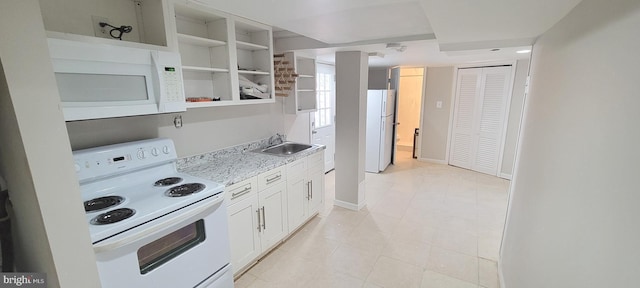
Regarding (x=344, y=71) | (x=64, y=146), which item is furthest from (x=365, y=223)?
(x=64, y=146)

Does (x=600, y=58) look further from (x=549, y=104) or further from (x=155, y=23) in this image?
(x=155, y=23)

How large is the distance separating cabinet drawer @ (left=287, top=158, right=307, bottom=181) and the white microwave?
112cm

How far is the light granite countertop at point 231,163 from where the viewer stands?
2047mm

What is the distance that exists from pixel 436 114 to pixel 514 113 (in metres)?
1.30

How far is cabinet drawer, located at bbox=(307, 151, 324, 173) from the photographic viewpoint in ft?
9.41

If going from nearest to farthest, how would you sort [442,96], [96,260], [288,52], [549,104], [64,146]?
[64,146] < [96,260] < [549,104] < [288,52] < [442,96]

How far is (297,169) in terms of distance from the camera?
2.66 metres

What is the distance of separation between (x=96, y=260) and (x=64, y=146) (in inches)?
21.7

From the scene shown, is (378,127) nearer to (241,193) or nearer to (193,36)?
(241,193)

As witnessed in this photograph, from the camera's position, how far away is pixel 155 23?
5.80 feet

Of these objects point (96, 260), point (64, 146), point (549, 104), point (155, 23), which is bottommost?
point (96, 260)

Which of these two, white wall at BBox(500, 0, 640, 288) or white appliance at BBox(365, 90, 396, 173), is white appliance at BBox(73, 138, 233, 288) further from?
white appliance at BBox(365, 90, 396, 173)

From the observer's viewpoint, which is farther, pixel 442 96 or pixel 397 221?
pixel 442 96

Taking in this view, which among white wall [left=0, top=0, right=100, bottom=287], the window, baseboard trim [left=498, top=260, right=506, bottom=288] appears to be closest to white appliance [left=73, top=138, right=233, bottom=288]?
Result: white wall [left=0, top=0, right=100, bottom=287]
